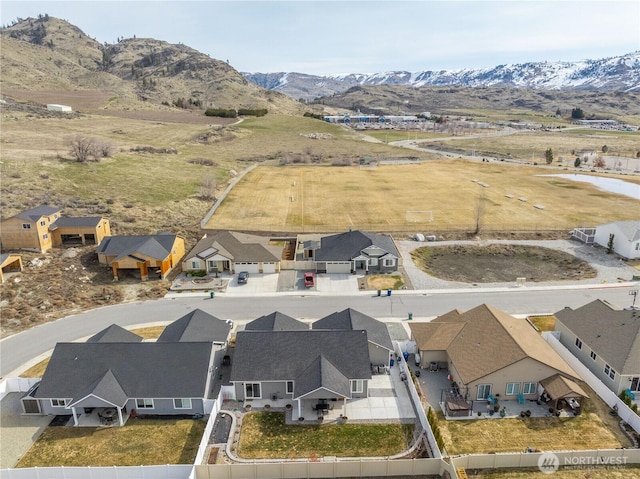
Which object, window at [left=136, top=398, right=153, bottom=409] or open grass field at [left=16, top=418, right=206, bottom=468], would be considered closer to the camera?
open grass field at [left=16, top=418, right=206, bottom=468]

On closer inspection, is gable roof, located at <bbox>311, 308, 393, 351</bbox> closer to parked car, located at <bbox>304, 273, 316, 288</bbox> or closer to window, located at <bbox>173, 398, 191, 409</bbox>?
parked car, located at <bbox>304, 273, 316, 288</bbox>

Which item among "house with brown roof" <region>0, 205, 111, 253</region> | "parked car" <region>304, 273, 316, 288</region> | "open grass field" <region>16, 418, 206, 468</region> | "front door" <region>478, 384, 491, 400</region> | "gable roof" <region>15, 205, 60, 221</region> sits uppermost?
"gable roof" <region>15, 205, 60, 221</region>

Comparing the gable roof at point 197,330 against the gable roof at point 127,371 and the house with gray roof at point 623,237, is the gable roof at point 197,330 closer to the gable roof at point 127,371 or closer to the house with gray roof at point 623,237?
the gable roof at point 127,371

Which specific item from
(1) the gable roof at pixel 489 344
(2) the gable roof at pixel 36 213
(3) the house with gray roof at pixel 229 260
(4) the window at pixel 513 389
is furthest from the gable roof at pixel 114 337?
(4) the window at pixel 513 389

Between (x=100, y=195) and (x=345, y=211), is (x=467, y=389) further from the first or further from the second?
(x=100, y=195)

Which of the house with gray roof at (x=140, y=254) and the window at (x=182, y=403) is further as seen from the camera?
the house with gray roof at (x=140, y=254)

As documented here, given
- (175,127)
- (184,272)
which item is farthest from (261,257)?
(175,127)

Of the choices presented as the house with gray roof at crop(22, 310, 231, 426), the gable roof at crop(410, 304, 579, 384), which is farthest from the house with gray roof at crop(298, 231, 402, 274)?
the house with gray roof at crop(22, 310, 231, 426)
